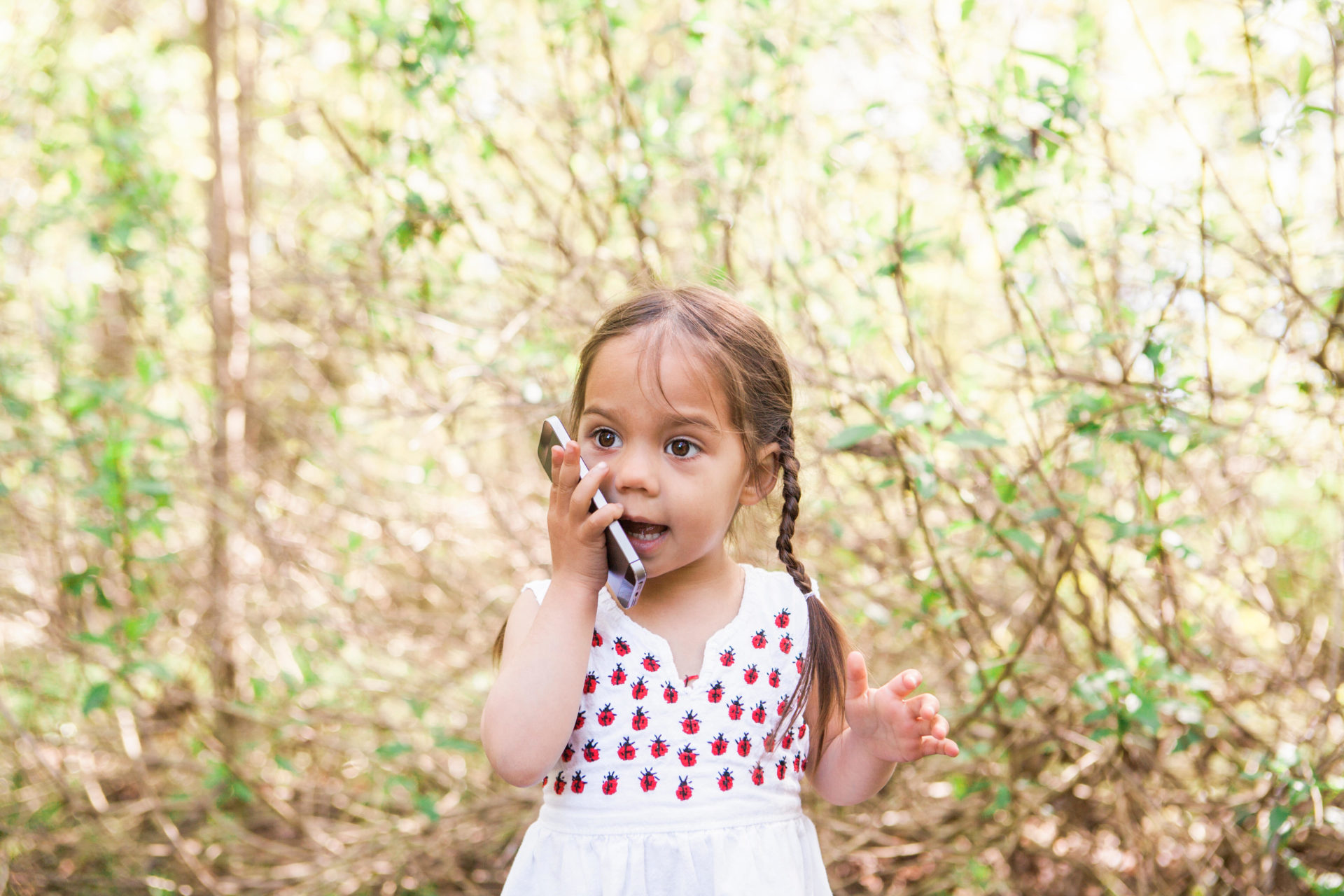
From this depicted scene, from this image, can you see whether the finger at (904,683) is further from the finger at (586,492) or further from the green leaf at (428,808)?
the green leaf at (428,808)

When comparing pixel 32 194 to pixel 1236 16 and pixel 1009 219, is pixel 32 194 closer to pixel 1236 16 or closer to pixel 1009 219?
pixel 1009 219

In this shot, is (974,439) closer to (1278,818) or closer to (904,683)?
(904,683)

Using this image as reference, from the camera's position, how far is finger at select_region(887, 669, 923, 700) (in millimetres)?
1314

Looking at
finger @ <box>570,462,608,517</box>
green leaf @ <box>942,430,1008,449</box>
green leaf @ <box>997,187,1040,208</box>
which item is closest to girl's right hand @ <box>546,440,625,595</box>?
finger @ <box>570,462,608,517</box>

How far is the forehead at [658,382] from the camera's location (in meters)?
1.34

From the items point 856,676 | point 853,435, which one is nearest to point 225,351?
point 853,435

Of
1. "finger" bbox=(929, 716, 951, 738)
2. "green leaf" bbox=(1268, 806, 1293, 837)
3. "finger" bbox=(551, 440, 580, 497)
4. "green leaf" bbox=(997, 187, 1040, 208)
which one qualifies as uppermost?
"green leaf" bbox=(997, 187, 1040, 208)

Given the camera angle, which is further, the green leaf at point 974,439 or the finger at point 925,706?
the green leaf at point 974,439

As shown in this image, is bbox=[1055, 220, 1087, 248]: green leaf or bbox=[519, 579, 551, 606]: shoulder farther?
bbox=[1055, 220, 1087, 248]: green leaf

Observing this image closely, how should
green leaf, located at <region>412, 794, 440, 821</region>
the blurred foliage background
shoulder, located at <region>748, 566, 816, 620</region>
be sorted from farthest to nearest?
green leaf, located at <region>412, 794, 440, 821</region>
the blurred foliage background
shoulder, located at <region>748, 566, 816, 620</region>

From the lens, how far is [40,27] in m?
3.58

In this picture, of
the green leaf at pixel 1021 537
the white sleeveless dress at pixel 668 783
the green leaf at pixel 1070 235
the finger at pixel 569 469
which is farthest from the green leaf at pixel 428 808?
the green leaf at pixel 1070 235

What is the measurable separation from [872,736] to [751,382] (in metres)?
0.50

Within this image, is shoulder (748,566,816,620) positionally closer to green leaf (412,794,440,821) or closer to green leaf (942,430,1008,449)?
green leaf (942,430,1008,449)
